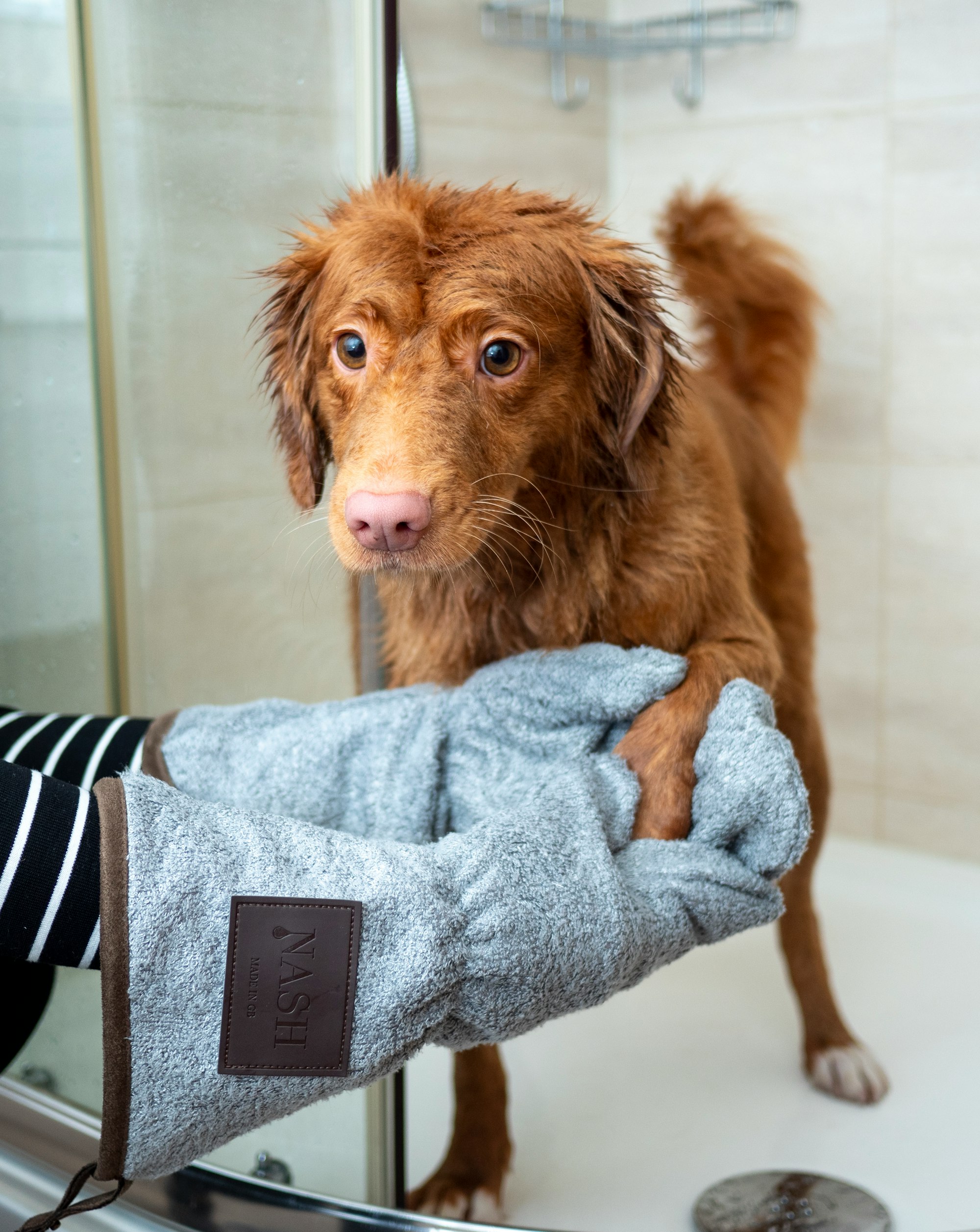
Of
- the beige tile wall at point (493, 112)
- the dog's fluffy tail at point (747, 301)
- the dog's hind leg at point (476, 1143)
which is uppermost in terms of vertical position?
the beige tile wall at point (493, 112)

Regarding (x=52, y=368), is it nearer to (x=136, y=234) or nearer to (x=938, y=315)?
(x=136, y=234)

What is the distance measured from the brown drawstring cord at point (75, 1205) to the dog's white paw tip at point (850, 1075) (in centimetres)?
85

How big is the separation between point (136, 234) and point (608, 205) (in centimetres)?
124

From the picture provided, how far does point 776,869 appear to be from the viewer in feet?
2.47

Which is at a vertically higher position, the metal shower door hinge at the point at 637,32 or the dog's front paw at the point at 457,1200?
the metal shower door hinge at the point at 637,32

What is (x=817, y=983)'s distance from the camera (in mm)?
1346

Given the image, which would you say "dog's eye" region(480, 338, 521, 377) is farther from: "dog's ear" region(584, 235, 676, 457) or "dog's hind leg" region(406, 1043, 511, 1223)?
"dog's hind leg" region(406, 1043, 511, 1223)

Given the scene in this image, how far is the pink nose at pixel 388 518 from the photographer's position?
692 mm

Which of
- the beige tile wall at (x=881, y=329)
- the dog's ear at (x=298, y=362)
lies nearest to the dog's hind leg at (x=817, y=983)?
the dog's ear at (x=298, y=362)

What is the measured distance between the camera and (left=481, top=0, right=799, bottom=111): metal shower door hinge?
186cm

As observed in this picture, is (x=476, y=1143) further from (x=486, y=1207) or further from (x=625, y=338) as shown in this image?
(x=625, y=338)

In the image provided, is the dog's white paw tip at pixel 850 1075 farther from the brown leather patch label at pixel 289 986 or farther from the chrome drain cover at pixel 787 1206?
the brown leather patch label at pixel 289 986

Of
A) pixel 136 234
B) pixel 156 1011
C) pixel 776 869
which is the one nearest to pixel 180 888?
pixel 156 1011

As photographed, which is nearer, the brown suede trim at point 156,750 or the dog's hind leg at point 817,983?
the brown suede trim at point 156,750
